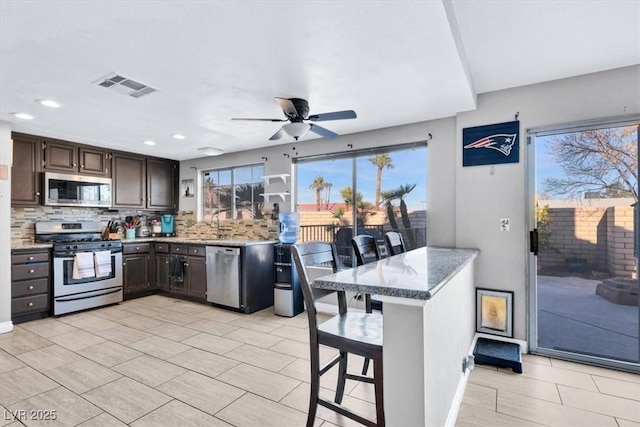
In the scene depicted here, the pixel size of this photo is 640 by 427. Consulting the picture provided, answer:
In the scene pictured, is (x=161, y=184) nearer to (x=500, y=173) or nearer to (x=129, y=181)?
(x=129, y=181)

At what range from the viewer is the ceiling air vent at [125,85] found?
8.33 ft

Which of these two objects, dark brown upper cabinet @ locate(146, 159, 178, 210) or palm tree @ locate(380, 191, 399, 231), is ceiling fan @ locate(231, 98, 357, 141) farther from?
dark brown upper cabinet @ locate(146, 159, 178, 210)

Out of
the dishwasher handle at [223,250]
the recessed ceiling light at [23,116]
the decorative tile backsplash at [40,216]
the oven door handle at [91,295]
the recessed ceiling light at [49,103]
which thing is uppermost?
the recessed ceiling light at [49,103]

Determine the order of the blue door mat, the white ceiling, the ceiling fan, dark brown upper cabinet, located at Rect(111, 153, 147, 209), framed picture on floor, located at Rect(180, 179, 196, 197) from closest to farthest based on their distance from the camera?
the white ceiling < the blue door mat < the ceiling fan < dark brown upper cabinet, located at Rect(111, 153, 147, 209) < framed picture on floor, located at Rect(180, 179, 196, 197)

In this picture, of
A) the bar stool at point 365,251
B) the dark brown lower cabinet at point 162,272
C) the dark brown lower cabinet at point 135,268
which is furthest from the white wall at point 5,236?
the bar stool at point 365,251

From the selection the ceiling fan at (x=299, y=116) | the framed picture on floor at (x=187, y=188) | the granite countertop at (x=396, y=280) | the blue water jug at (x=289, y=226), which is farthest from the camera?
the framed picture on floor at (x=187, y=188)

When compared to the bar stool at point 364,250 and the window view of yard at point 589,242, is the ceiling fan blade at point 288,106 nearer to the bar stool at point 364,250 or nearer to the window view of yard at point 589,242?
the bar stool at point 364,250

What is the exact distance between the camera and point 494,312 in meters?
3.15

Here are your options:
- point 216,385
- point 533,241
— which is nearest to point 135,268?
point 216,385

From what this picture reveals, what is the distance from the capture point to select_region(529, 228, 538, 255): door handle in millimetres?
2990

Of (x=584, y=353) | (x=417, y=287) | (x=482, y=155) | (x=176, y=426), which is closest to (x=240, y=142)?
(x=482, y=155)

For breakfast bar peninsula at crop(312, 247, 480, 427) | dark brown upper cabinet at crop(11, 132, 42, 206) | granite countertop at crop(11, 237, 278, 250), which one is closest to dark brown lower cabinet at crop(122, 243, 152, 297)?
granite countertop at crop(11, 237, 278, 250)

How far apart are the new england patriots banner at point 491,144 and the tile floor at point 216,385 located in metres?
1.90

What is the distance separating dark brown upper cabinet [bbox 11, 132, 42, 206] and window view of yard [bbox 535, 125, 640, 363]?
604 centimetres
